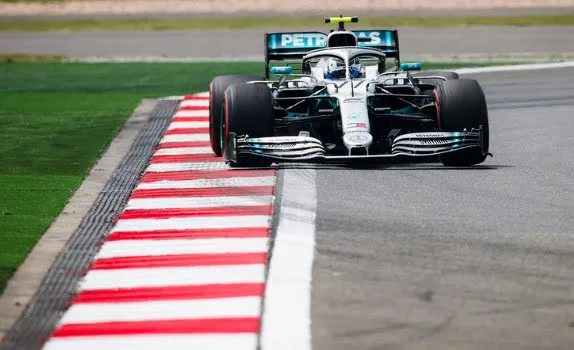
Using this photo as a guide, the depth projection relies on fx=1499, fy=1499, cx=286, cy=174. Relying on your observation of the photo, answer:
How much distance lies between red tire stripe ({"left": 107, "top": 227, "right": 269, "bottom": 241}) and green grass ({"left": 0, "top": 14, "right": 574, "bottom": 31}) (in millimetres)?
24732

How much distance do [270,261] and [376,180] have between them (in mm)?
3906

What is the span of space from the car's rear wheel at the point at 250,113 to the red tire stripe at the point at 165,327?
5.98 meters

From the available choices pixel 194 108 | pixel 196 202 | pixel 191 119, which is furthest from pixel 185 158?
pixel 194 108

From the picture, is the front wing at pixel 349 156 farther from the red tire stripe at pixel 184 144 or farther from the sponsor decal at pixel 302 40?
the sponsor decal at pixel 302 40

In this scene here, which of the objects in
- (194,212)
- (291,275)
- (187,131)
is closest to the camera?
(291,275)

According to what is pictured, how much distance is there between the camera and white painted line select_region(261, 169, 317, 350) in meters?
8.53

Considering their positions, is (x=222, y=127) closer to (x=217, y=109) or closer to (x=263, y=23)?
(x=217, y=109)

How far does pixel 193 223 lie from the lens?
1226cm

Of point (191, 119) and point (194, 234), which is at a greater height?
point (194, 234)

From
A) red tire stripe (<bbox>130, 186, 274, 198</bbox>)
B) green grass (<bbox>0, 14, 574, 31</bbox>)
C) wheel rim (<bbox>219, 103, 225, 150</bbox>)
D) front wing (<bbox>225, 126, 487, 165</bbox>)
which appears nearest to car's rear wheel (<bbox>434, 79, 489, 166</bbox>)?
front wing (<bbox>225, 126, 487, 165</bbox>)

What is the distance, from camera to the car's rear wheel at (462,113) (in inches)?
591

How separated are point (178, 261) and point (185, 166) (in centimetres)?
518

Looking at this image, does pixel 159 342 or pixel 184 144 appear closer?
pixel 159 342

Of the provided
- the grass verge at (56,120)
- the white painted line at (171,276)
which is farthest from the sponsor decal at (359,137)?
the white painted line at (171,276)
